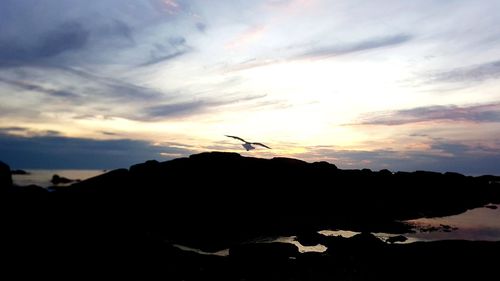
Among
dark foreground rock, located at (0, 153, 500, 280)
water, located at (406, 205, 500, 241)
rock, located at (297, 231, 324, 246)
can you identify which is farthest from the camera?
water, located at (406, 205, 500, 241)

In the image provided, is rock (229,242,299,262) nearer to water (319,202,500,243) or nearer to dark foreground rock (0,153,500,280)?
dark foreground rock (0,153,500,280)

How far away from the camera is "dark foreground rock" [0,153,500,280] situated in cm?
2330

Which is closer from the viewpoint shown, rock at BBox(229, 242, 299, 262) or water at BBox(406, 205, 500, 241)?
rock at BBox(229, 242, 299, 262)

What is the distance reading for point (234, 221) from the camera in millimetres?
55438

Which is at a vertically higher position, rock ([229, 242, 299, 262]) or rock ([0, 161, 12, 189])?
rock ([0, 161, 12, 189])

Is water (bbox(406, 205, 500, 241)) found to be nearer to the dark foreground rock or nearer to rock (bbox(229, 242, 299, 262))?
the dark foreground rock

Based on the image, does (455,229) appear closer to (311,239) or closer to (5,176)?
(311,239)

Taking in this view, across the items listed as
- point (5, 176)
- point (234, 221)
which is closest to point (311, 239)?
point (234, 221)

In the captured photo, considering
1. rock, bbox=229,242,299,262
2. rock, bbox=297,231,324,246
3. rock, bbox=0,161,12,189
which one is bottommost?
rock, bbox=297,231,324,246

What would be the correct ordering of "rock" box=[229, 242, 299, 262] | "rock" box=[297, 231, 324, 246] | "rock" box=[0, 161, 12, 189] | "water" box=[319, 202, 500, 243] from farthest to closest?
"water" box=[319, 202, 500, 243] → "rock" box=[297, 231, 324, 246] → "rock" box=[0, 161, 12, 189] → "rock" box=[229, 242, 299, 262]

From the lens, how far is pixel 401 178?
9575 cm

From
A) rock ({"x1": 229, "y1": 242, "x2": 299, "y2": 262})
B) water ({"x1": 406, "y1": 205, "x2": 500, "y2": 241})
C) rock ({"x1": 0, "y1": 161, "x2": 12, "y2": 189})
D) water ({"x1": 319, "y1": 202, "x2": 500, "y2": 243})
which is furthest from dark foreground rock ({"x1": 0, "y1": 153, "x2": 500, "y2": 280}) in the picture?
water ({"x1": 406, "y1": 205, "x2": 500, "y2": 241})

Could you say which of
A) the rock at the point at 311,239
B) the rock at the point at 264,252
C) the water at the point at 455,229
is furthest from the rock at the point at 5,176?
the water at the point at 455,229

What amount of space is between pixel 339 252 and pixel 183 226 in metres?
27.9
